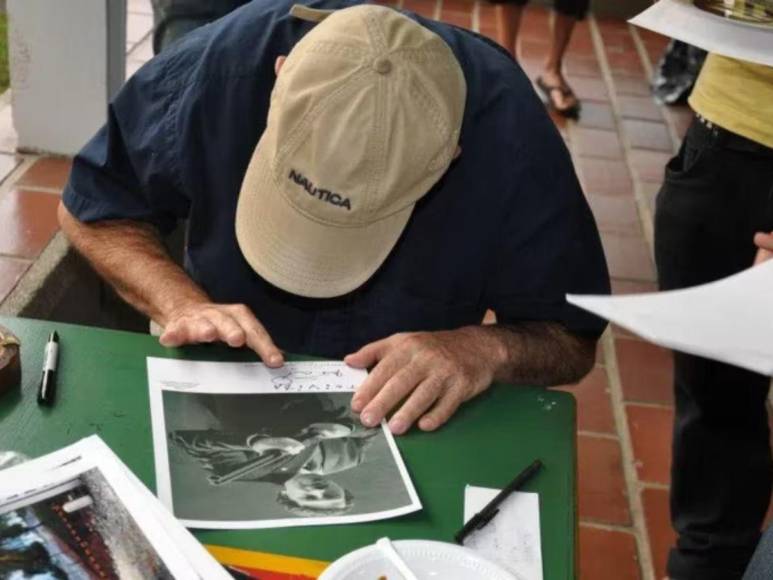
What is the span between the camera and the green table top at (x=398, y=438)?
88 centimetres

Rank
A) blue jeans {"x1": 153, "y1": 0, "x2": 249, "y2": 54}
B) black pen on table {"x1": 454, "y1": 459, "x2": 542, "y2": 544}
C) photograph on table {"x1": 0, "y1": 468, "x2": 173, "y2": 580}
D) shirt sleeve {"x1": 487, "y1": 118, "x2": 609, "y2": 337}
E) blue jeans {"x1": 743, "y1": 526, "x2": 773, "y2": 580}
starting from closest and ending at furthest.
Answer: photograph on table {"x1": 0, "y1": 468, "x2": 173, "y2": 580}, black pen on table {"x1": 454, "y1": 459, "x2": 542, "y2": 544}, blue jeans {"x1": 743, "y1": 526, "x2": 773, "y2": 580}, shirt sleeve {"x1": 487, "y1": 118, "x2": 609, "y2": 337}, blue jeans {"x1": 153, "y1": 0, "x2": 249, "y2": 54}

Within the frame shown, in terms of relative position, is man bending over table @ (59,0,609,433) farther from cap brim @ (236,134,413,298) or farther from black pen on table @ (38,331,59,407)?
black pen on table @ (38,331,59,407)

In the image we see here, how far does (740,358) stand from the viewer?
2.21 ft

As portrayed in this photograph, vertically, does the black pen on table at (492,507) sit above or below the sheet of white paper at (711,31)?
below

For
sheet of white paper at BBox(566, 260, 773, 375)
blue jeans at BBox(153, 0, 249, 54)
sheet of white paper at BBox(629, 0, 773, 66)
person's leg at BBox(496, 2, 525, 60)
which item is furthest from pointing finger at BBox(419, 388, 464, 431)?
person's leg at BBox(496, 2, 525, 60)

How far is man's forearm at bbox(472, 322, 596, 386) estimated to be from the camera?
1.19 metres

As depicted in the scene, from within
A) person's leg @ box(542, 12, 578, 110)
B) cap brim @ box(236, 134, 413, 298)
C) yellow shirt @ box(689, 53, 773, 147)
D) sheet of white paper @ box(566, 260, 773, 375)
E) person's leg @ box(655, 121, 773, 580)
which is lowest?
person's leg @ box(542, 12, 578, 110)

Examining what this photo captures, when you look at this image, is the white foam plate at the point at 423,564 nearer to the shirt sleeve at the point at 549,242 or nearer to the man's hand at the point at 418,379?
the man's hand at the point at 418,379

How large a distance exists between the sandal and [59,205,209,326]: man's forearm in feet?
7.57

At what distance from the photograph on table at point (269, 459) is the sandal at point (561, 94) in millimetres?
2576

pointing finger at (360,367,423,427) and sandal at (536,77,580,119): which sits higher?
pointing finger at (360,367,423,427)

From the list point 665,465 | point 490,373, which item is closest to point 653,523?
point 665,465

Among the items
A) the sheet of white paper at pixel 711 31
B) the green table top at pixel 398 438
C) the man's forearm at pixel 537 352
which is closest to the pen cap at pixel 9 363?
the green table top at pixel 398 438

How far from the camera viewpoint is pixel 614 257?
108 inches
